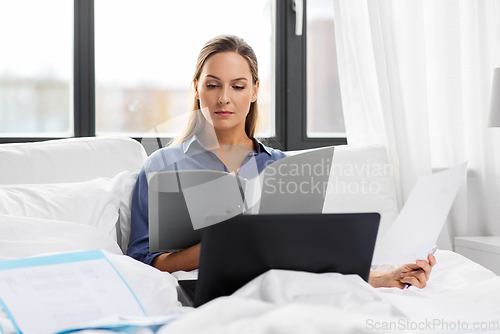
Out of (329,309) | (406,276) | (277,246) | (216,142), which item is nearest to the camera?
(329,309)

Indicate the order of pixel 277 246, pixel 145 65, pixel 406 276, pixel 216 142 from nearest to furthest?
pixel 277 246 < pixel 406 276 < pixel 216 142 < pixel 145 65

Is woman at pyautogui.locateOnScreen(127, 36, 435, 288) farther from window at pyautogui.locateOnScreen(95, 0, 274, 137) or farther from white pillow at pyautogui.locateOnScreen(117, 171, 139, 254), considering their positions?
window at pyautogui.locateOnScreen(95, 0, 274, 137)

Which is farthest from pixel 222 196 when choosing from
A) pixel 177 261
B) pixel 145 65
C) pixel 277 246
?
pixel 145 65

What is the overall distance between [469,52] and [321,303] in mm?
1833

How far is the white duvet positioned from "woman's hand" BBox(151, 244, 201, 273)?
0.23 feet

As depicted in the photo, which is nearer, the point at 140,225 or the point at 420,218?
the point at 420,218

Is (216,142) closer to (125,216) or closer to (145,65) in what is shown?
(125,216)

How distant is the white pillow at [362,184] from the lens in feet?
5.21

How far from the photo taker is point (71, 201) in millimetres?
1239

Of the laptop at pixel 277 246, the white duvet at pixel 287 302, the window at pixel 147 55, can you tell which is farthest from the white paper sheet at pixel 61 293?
the window at pixel 147 55

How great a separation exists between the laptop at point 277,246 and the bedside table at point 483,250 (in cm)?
126

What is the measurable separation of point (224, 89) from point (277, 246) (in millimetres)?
635

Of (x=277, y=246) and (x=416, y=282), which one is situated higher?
(x=277, y=246)

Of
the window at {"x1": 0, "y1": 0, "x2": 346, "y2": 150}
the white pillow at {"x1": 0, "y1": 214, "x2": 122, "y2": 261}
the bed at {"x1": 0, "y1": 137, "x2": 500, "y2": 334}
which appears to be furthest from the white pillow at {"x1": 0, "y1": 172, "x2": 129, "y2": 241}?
the window at {"x1": 0, "y1": 0, "x2": 346, "y2": 150}
